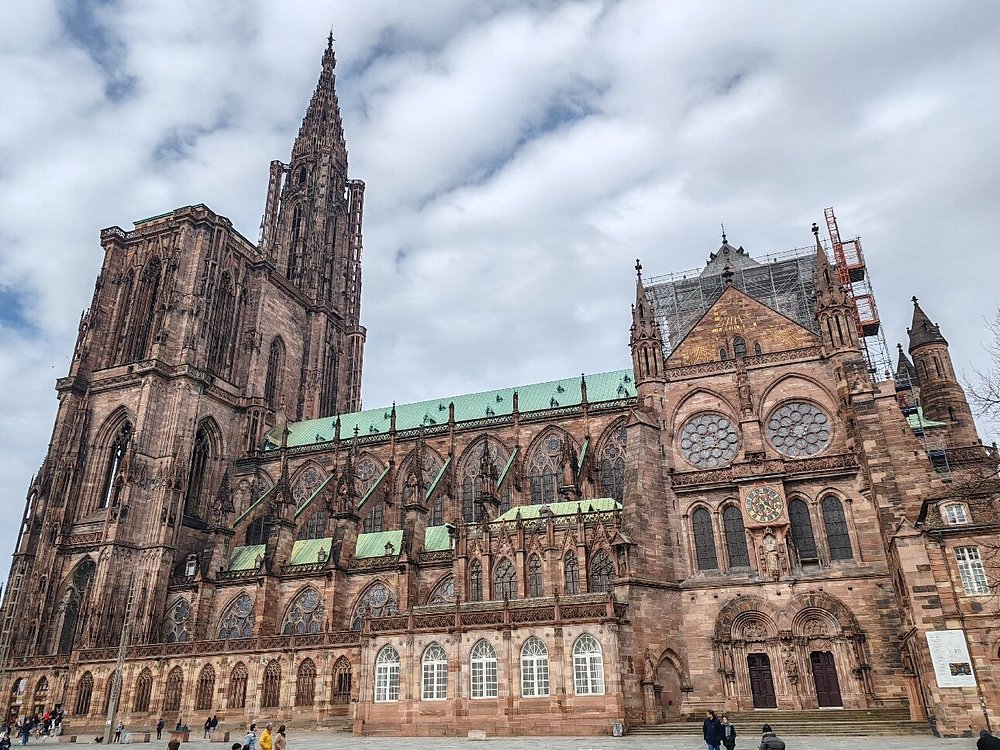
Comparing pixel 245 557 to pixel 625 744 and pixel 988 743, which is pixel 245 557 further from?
pixel 988 743

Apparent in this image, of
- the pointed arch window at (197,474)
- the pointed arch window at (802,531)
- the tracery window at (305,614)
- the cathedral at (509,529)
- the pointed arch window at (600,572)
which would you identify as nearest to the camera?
the cathedral at (509,529)

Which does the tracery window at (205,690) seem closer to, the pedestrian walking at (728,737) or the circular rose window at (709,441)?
the circular rose window at (709,441)

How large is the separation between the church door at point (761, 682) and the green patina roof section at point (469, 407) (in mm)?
19710

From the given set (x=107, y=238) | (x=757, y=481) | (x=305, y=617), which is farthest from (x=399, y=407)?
(x=757, y=481)

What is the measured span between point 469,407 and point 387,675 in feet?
88.2

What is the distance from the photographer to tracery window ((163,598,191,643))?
4588 cm

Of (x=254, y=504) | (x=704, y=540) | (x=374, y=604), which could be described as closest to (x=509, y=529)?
(x=704, y=540)

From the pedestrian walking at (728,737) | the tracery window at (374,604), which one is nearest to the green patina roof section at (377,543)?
the tracery window at (374,604)

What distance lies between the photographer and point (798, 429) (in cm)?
3709

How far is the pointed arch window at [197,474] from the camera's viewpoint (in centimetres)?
5366

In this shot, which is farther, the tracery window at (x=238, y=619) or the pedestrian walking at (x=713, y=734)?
the tracery window at (x=238, y=619)

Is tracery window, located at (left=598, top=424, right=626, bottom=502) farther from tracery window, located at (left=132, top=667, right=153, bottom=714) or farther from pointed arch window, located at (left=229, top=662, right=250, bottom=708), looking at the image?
tracery window, located at (left=132, top=667, right=153, bottom=714)

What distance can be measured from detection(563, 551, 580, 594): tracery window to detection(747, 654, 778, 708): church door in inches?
311

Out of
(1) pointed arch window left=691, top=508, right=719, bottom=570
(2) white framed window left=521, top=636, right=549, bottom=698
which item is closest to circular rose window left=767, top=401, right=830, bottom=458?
(1) pointed arch window left=691, top=508, right=719, bottom=570
